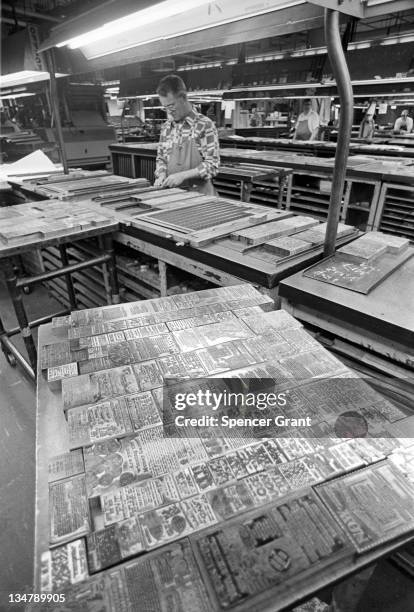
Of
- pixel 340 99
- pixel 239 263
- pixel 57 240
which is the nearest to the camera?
pixel 340 99

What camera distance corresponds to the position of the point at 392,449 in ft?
2.56

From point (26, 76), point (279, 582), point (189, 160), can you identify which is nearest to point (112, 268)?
point (189, 160)

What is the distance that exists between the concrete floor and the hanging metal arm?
1.50 meters

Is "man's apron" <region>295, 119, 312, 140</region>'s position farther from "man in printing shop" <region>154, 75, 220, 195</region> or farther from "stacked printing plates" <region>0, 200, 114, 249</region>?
"stacked printing plates" <region>0, 200, 114, 249</region>

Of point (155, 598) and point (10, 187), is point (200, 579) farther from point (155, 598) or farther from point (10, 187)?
point (10, 187)

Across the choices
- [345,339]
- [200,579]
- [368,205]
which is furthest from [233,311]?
[368,205]

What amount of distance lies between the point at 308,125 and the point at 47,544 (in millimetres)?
8833

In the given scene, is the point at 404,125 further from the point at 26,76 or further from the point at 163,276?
the point at 163,276

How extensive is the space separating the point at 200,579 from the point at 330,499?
11.2 inches

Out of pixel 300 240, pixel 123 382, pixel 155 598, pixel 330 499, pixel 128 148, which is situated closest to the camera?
pixel 155 598

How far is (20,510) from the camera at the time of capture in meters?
1.70

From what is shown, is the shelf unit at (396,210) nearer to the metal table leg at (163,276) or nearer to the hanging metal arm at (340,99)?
the hanging metal arm at (340,99)

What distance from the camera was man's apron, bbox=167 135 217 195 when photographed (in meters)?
3.17

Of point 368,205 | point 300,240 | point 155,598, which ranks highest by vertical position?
point 300,240
